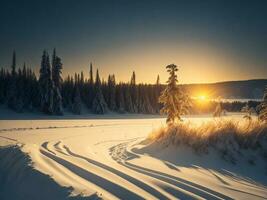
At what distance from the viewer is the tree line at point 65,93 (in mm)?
57406

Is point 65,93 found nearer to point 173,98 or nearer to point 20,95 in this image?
point 20,95

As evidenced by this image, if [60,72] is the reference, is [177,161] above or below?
below

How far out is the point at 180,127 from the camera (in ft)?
38.8

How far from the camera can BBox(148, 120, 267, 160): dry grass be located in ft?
32.1

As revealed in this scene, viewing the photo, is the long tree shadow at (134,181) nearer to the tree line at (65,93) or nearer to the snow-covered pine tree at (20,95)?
the tree line at (65,93)

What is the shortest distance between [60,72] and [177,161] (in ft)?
200

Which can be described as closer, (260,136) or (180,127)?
(260,136)

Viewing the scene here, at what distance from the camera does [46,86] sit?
57.7m

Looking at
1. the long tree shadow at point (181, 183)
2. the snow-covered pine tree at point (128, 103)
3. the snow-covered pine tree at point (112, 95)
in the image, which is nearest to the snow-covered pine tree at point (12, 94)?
the snow-covered pine tree at point (112, 95)

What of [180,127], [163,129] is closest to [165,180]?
[180,127]

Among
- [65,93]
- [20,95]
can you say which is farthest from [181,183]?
[65,93]

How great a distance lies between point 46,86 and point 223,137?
5373 cm

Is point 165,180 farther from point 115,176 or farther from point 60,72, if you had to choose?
point 60,72

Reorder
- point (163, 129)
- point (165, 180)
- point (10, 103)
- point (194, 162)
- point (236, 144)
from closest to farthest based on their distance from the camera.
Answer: point (165, 180) → point (194, 162) → point (236, 144) → point (163, 129) → point (10, 103)
